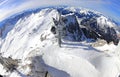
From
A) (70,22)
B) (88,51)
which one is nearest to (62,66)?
(88,51)

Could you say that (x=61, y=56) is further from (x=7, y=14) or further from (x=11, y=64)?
(x=7, y=14)

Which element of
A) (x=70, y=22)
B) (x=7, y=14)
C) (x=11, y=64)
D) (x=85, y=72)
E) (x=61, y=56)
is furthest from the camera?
(x=70, y=22)

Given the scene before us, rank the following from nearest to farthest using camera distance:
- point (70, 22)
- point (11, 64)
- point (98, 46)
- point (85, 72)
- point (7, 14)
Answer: point (7, 14) < point (85, 72) < point (11, 64) < point (98, 46) < point (70, 22)

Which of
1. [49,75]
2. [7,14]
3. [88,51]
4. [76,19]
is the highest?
[76,19]

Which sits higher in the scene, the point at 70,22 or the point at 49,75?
the point at 70,22

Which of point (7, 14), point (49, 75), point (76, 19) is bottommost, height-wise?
point (49, 75)

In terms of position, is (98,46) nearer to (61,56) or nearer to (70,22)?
(61,56)

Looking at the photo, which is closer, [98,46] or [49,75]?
[49,75]

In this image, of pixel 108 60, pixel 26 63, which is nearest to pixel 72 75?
pixel 108 60

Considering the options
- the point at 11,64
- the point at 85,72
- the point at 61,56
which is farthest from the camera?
the point at 11,64
